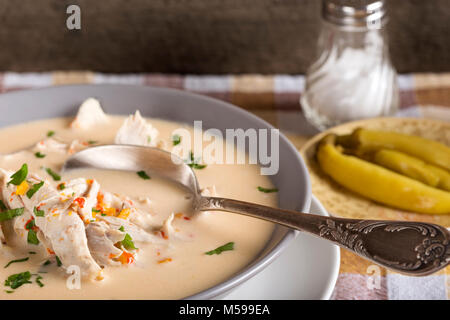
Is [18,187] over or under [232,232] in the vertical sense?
over

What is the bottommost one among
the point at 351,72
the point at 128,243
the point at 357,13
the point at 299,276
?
the point at 299,276

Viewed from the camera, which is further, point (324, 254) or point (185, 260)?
point (324, 254)

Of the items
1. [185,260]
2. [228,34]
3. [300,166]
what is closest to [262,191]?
[300,166]

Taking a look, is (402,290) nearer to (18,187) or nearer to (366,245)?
(366,245)

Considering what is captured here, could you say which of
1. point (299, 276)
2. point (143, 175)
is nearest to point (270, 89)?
point (143, 175)

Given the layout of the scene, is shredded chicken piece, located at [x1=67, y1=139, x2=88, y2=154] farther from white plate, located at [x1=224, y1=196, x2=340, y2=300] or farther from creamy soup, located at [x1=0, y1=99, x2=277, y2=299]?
white plate, located at [x1=224, y1=196, x2=340, y2=300]

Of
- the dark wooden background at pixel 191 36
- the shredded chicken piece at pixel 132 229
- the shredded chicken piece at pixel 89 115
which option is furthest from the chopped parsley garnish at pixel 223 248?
the dark wooden background at pixel 191 36

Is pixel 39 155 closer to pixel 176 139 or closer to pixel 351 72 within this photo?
pixel 176 139

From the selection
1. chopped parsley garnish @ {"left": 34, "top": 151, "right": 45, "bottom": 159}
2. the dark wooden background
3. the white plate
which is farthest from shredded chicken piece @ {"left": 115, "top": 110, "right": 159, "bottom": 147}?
the dark wooden background
